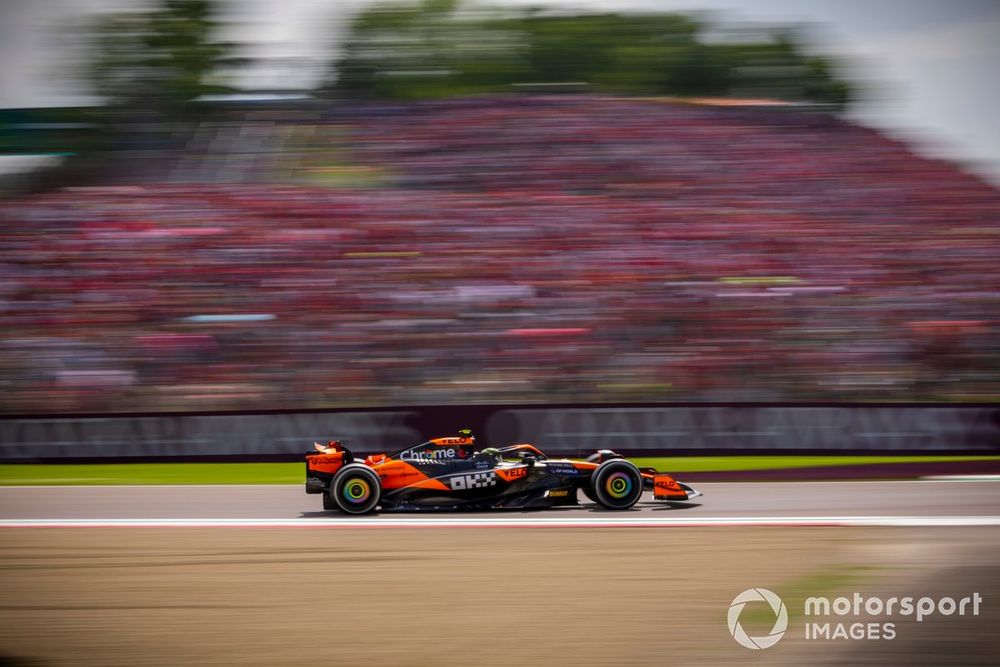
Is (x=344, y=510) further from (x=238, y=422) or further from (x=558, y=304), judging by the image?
(x=558, y=304)

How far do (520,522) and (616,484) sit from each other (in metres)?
1.04

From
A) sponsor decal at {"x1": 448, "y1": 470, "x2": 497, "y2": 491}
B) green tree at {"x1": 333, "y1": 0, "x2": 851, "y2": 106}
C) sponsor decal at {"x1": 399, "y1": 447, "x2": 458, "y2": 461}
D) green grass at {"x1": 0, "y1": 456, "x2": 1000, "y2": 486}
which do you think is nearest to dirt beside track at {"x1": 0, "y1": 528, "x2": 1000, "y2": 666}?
sponsor decal at {"x1": 448, "y1": 470, "x2": 497, "y2": 491}

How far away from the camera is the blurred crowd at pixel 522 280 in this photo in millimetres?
14938

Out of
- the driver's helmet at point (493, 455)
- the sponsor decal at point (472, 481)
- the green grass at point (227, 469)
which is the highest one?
the driver's helmet at point (493, 455)

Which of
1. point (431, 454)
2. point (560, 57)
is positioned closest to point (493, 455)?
point (431, 454)

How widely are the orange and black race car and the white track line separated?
0.20m

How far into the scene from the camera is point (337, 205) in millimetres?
20406

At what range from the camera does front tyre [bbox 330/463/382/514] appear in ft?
30.8

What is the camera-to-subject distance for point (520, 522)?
29.7 ft

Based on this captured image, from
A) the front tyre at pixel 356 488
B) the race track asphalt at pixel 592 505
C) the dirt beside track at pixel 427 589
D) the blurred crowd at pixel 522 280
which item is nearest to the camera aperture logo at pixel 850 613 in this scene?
the dirt beside track at pixel 427 589

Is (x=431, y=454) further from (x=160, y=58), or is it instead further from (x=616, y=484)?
(x=160, y=58)

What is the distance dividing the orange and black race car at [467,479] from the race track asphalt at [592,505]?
18 centimetres

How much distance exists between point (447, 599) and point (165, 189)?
57.5 feet

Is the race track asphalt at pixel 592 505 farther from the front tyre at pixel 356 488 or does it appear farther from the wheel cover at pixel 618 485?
the front tyre at pixel 356 488
